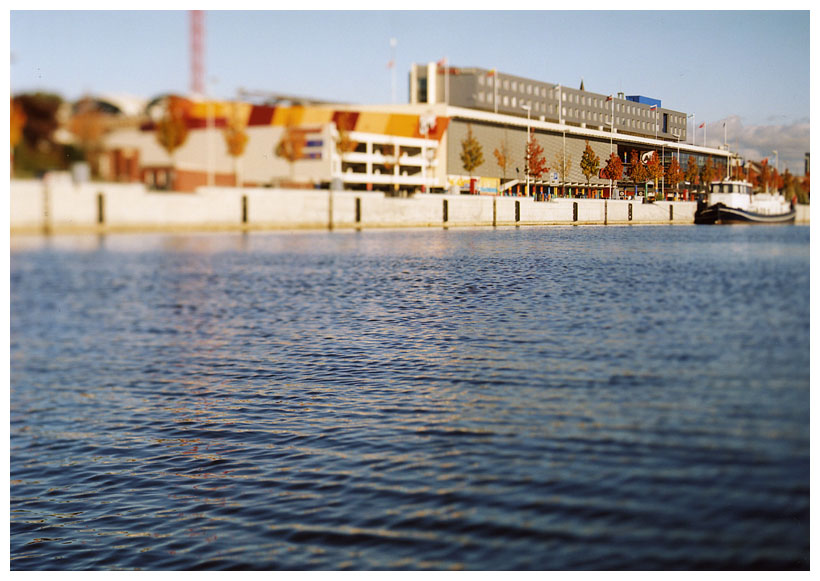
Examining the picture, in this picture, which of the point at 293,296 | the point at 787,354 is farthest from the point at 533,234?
the point at 293,296

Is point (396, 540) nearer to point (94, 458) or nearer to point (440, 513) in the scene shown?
point (440, 513)

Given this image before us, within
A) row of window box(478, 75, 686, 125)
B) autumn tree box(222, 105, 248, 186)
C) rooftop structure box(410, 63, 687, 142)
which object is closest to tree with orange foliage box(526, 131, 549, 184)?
rooftop structure box(410, 63, 687, 142)

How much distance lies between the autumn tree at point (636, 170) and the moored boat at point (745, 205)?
832 mm

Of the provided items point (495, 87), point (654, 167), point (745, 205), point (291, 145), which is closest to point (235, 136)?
point (291, 145)

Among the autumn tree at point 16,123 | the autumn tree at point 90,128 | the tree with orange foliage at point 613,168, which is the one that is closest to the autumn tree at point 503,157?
the tree with orange foliage at point 613,168

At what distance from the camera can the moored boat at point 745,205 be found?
1061 centimetres

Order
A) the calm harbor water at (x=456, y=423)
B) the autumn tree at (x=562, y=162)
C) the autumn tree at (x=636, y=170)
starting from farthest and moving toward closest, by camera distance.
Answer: the autumn tree at (x=562, y=162) < the autumn tree at (x=636, y=170) < the calm harbor water at (x=456, y=423)

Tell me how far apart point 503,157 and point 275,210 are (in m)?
2.91

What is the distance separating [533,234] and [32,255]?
23.1 ft

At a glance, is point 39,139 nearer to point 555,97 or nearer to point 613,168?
point 555,97

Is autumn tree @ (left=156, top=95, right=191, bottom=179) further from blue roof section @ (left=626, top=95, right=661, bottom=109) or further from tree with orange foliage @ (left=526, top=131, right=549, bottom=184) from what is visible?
blue roof section @ (left=626, top=95, right=661, bottom=109)

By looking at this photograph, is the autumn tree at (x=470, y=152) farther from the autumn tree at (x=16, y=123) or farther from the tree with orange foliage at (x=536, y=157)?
the autumn tree at (x=16, y=123)

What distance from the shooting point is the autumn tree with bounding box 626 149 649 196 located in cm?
1041

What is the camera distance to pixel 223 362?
17.6 m
